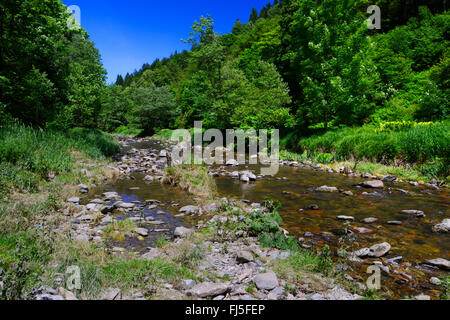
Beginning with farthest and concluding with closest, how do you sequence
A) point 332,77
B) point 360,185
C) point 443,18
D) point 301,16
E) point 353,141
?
point 443,18 < point 301,16 < point 332,77 < point 353,141 < point 360,185

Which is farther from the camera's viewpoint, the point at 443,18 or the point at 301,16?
the point at 443,18

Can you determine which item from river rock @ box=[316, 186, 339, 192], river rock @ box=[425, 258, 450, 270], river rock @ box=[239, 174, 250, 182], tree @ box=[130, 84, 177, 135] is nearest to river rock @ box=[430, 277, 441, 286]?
river rock @ box=[425, 258, 450, 270]

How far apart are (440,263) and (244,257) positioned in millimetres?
3236

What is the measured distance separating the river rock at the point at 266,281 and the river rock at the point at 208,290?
16.3 inches

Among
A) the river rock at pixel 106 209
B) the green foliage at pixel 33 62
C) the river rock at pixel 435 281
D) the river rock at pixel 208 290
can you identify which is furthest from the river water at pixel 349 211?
the green foliage at pixel 33 62

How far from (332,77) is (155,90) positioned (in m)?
38.7

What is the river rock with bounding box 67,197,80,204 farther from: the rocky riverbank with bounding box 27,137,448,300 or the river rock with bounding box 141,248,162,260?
the river rock with bounding box 141,248,162,260

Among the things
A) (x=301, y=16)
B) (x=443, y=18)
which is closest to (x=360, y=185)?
(x=301, y=16)

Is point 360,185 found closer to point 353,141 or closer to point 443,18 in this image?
point 353,141

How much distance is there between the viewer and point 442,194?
Answer: 8.72m

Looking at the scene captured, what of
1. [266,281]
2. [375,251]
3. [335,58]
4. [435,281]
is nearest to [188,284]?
[266,281]

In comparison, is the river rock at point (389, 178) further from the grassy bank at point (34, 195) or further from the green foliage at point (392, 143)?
the grassy bank at point (34, 195)

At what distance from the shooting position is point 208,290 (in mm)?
2920
